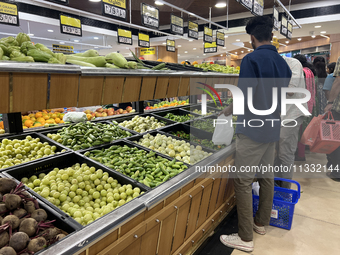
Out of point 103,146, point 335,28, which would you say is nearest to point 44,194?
point 103,146

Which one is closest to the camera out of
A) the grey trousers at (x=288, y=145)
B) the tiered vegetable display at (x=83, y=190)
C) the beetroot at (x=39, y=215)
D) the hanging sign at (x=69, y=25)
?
the beetroot at (x=39, y=215)

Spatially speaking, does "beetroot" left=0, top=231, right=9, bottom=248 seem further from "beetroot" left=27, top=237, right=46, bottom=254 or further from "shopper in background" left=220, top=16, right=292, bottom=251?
"shopper in background" left=220, top=16, right=292, bottom=251

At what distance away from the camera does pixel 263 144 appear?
8.30ft

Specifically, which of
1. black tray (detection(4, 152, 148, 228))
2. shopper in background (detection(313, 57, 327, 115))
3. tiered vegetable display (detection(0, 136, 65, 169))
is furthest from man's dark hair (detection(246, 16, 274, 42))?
shopper in background (detection(313, 57, 327, 115))

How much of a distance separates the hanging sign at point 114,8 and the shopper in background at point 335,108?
161 inches

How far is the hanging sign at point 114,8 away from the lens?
472cm

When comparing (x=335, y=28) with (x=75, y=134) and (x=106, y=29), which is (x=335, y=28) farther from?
(x=75, y=134)

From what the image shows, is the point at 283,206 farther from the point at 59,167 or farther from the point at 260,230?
the point at 59,167

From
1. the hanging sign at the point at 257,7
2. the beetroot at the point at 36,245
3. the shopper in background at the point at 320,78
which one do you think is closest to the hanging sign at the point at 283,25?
the hanging sign at the point at 257,7

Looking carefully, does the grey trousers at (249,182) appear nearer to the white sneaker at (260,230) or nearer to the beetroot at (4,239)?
the white sneaker at (260,230)

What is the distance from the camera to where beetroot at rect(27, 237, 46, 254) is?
3.96ft

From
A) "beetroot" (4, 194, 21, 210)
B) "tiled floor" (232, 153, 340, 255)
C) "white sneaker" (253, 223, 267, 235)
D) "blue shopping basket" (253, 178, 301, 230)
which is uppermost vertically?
"beetroot" (4, 194, 21, 210)

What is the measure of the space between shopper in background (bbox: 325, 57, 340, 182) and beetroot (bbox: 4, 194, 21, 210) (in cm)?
450

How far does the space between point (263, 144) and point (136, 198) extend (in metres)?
1.47
